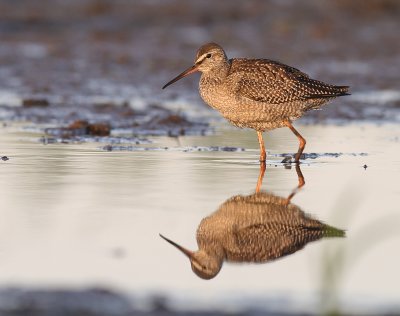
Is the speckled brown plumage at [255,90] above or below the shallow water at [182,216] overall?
above

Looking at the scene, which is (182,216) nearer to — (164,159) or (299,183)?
(299,183)

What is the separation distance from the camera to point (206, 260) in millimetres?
6719

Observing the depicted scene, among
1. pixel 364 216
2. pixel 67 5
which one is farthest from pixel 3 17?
pixel 364 216

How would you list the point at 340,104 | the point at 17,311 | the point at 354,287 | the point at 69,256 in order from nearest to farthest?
the point at 17,311 → the point at 354,287 → the point at 69,256 → the point at 340,104

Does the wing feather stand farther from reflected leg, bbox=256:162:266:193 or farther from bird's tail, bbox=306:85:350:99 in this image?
reflected leg, bbox=256:162:266:193

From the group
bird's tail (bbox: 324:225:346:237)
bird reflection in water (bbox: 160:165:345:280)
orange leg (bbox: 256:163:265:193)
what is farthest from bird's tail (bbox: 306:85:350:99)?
bird's tail (bbox: 324:225:346:237)

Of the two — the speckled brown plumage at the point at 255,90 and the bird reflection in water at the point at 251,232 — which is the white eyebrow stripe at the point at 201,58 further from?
the bird reflection in water at the point at 251,232

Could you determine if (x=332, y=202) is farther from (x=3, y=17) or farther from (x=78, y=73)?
(x=3, y=17)

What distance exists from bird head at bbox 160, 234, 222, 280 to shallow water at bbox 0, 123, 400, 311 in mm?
59

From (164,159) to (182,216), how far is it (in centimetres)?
289

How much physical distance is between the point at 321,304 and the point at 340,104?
10.6m

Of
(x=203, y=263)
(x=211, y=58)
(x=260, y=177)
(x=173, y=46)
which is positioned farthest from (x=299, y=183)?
(x=173, y=46)

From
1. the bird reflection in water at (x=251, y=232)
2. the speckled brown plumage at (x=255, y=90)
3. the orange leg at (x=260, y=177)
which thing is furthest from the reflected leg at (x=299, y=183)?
the speckled brown plumage at (x=255, y=90)

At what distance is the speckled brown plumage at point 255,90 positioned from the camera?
1095 centimetres
